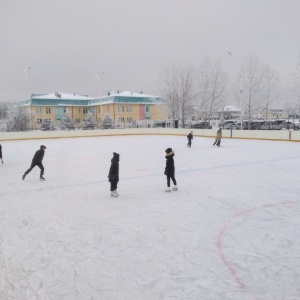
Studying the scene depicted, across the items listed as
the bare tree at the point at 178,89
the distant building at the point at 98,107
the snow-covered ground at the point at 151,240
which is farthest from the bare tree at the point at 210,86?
the snow-covered ground at the point at 151,240

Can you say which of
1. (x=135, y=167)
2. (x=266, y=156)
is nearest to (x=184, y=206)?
(x=135, y=167)

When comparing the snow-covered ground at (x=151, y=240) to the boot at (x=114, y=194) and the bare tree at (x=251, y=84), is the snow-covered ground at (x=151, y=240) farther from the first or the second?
the bare tree at (x=251, y=84)

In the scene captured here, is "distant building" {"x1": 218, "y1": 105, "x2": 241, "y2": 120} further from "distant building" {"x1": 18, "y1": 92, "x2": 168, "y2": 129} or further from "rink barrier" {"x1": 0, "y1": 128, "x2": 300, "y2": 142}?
"rink barrier" {"x1": 0, "y1": 128, "x2": 300, "y2": 142}

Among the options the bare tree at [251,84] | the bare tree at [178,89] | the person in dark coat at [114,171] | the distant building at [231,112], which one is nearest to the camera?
the person in dark coat at [114,171]

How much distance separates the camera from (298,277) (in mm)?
3484

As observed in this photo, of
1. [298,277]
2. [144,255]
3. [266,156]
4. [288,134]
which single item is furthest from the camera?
[288,134]

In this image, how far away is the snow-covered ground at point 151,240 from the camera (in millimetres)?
3346

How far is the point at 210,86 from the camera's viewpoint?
39312mm

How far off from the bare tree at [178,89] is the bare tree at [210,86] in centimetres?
329

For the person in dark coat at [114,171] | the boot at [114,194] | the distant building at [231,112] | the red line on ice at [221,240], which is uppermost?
the distant building at [231,112]

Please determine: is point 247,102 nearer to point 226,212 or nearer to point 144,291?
point 226,212

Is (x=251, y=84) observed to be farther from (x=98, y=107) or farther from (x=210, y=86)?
(x=98, y=107)

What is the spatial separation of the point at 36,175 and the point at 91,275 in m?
7.50

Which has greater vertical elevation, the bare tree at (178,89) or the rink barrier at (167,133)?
the bare tree at (178,89)
